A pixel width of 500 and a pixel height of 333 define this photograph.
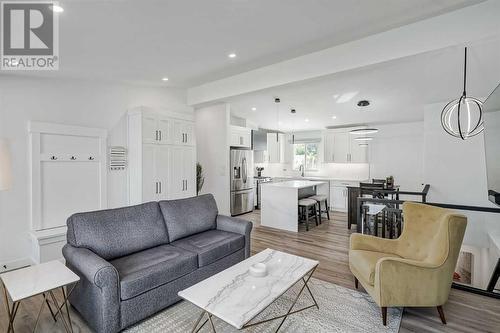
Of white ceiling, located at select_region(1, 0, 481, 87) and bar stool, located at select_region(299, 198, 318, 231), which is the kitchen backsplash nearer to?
bar stool, located at select_region(299, 198, 318, 231)

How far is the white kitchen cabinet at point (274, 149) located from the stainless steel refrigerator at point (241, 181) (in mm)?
1490

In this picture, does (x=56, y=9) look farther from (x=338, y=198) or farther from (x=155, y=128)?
(x=338, y=198)

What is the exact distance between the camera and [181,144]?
5051 millimetres

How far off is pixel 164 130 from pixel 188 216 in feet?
7.00

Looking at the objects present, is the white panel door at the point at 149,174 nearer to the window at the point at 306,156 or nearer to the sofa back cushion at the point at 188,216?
the sofa back cushion at the point at 188,216

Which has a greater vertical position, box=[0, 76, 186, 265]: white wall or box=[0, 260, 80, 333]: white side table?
box=[0, 76, 186, 265]: white wall

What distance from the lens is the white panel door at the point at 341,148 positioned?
7406 millimetres

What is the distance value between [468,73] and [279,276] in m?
4.48

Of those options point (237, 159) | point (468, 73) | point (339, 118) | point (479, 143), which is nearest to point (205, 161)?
point (237, 159)

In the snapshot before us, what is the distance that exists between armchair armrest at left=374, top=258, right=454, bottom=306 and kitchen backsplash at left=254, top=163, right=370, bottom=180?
5.53 metres

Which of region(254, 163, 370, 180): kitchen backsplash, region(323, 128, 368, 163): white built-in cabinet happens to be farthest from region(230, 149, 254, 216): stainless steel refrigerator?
region(323, 128, 368, 163): white built-in cabinet

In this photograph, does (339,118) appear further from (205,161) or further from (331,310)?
(331,310)

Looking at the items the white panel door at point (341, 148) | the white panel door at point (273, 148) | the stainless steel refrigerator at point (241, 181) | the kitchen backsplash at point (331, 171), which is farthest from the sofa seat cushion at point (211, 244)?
the white panel door at point (273, 148)

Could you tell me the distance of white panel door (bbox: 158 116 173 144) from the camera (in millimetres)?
4668
